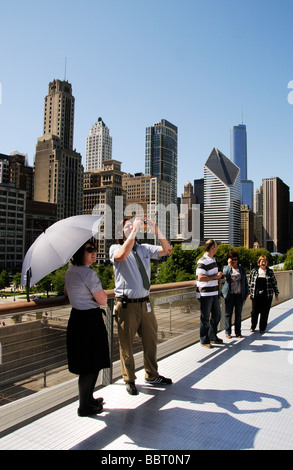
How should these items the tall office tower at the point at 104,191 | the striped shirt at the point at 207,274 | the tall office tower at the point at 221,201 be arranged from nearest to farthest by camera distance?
the striped shirt at the point at 207,274, the tall office tower at the point at 104,191, the tall office tower at the point at 221,201

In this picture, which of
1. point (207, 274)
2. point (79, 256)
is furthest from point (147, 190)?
point (79, 256)

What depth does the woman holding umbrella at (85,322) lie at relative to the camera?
2719 mm

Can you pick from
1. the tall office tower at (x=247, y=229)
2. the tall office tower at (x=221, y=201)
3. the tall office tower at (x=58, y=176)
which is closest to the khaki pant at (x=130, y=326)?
the tall office tower at (x=58, y=176)

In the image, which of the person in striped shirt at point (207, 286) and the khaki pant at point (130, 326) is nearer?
the khaki pant at point (130, 326)

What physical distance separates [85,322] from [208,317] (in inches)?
103

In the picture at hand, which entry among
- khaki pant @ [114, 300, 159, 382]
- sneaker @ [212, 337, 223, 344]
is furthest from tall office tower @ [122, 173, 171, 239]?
khaki pant @ [114, 300, 159, 382]

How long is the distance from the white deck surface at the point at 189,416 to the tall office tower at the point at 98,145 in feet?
595

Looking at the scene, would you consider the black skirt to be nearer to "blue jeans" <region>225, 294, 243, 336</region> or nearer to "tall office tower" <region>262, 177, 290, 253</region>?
"blue jeans" <region>225, 294, 243, 336</region>

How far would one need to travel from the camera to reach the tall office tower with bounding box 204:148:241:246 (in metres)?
128

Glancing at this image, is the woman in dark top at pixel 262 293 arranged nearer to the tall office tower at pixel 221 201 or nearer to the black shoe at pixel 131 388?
the black shoe at pixel 131 388

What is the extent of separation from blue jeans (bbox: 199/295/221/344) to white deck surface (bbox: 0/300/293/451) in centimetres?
62

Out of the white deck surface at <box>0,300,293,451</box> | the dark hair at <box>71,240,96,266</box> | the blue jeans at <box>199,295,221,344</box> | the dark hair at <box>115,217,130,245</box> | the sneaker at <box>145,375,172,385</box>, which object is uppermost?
the dark hair at <box>115,217,130,245</box>

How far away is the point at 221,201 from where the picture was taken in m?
137

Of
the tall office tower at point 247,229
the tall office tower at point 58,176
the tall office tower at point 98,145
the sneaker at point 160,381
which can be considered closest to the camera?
the sneaker at point 160,381
